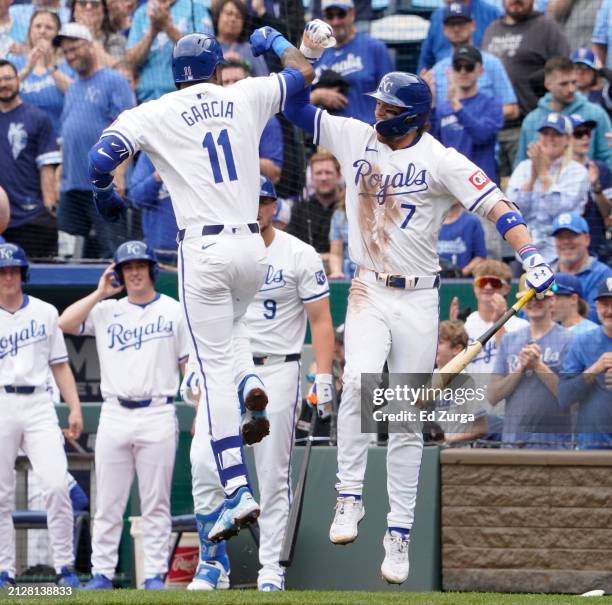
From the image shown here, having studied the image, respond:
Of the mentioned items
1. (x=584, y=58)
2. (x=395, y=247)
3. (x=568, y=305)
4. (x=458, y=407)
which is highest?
(x=584, y=58)

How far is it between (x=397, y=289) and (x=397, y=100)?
3.24ft

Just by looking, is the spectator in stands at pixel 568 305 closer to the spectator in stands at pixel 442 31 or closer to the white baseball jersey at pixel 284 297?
the white baseball jersey at pixel 284 297

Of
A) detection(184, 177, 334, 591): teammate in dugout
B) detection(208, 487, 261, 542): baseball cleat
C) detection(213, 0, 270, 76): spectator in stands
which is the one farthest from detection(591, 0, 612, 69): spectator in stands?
detection(208, 487, 261, 542): baseball cleat

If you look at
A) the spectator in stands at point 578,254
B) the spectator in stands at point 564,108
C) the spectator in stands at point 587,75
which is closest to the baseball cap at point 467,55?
the spectator in stands at point 564,108

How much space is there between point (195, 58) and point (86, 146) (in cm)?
524

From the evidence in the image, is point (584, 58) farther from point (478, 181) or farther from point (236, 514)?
point (236, 514)

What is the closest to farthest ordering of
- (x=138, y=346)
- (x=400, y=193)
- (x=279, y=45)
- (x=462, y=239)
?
(x=400, y=193) → (x=279, y=45) → (x=138, y=346) → (x=462, y=239)

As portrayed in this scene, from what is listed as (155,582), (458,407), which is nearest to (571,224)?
(458,407)

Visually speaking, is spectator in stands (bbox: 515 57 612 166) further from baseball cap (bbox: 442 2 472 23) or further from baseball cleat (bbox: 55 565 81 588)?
baseball cleat (bbox: 55 565 81 588)

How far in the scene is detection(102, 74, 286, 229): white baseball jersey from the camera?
6.76m

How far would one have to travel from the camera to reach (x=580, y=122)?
37.1 feet

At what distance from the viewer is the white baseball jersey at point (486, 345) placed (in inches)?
375

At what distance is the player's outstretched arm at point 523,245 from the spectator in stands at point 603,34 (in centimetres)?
554

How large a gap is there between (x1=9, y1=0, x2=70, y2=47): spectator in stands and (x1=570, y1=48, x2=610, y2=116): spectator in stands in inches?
185
